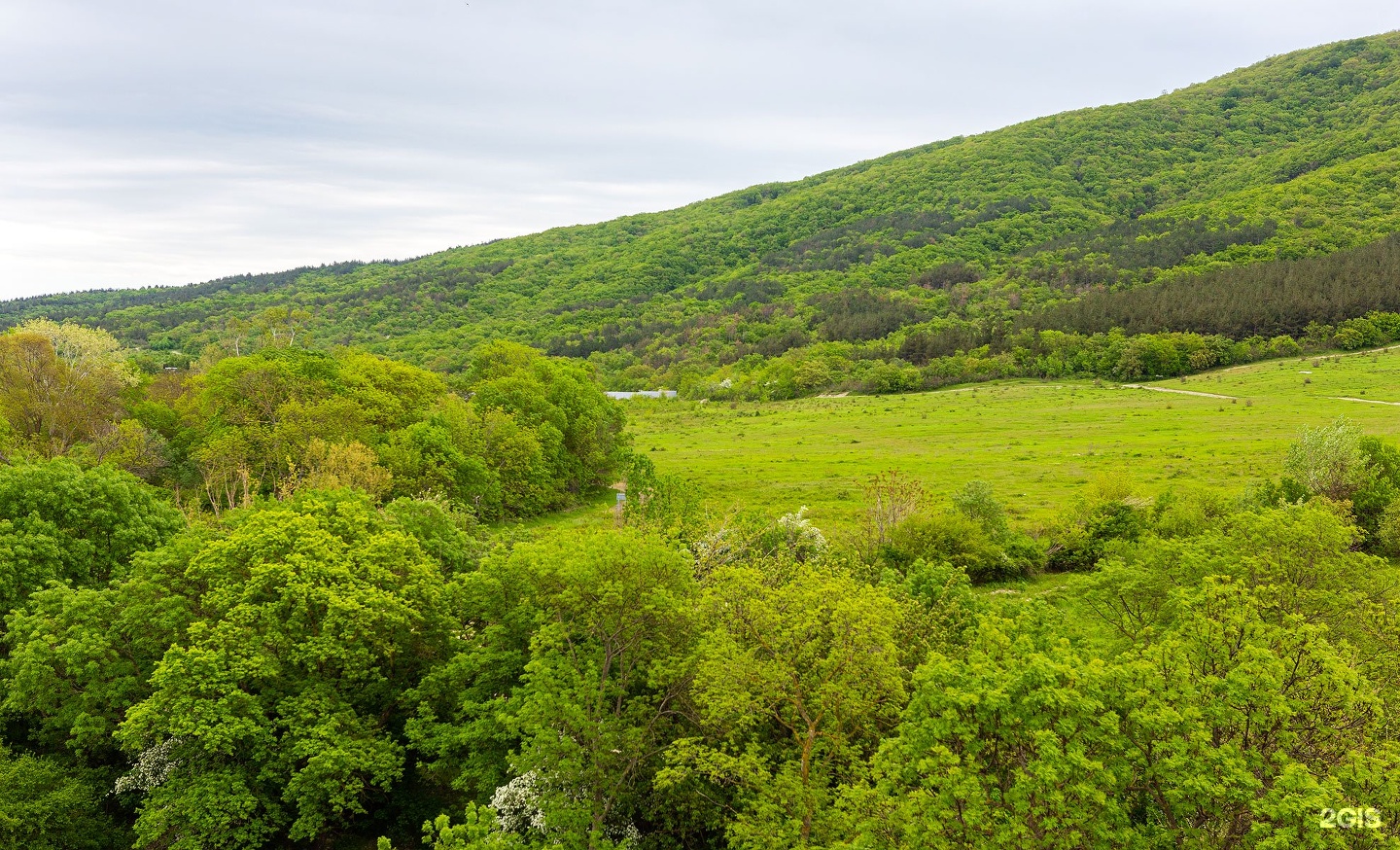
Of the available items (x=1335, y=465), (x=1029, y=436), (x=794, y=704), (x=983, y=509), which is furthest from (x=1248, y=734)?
(x=1029, y=436)

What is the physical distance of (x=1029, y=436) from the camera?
262 ft

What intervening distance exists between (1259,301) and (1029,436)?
3111 inches

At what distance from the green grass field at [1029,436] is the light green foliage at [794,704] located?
30.6 metres

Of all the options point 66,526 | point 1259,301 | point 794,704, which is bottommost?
point 794,704

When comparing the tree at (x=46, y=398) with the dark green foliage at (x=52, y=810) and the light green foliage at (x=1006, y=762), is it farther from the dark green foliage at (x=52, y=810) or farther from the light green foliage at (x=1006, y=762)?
the light green foliage at (x=1006, y=762)

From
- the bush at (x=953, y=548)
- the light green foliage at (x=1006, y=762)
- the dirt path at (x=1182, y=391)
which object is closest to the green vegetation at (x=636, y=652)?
the light green foliage at (x=1006, y=762)

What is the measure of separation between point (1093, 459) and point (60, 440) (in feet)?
266

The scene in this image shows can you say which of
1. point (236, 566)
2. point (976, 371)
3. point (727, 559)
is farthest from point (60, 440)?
point (976, 371)

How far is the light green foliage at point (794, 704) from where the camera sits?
55.5ft

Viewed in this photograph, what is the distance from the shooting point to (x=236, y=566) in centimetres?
2498

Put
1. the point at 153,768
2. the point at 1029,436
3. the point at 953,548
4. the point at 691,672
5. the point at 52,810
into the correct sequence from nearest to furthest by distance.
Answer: the point at 52,810, the point at 691,672, the point at 153,768, the point at 953,548, the point at 1029,436

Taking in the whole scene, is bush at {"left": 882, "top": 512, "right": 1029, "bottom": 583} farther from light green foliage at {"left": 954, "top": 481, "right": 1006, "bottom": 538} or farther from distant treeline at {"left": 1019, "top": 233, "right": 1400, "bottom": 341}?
distant treeline at {"left": 1019, "top": 233, "right": 1400, "bottom": 341}

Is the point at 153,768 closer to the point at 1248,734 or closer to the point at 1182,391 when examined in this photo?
the point at 1248,734

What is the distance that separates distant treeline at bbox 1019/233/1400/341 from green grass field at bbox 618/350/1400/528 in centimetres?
1628
